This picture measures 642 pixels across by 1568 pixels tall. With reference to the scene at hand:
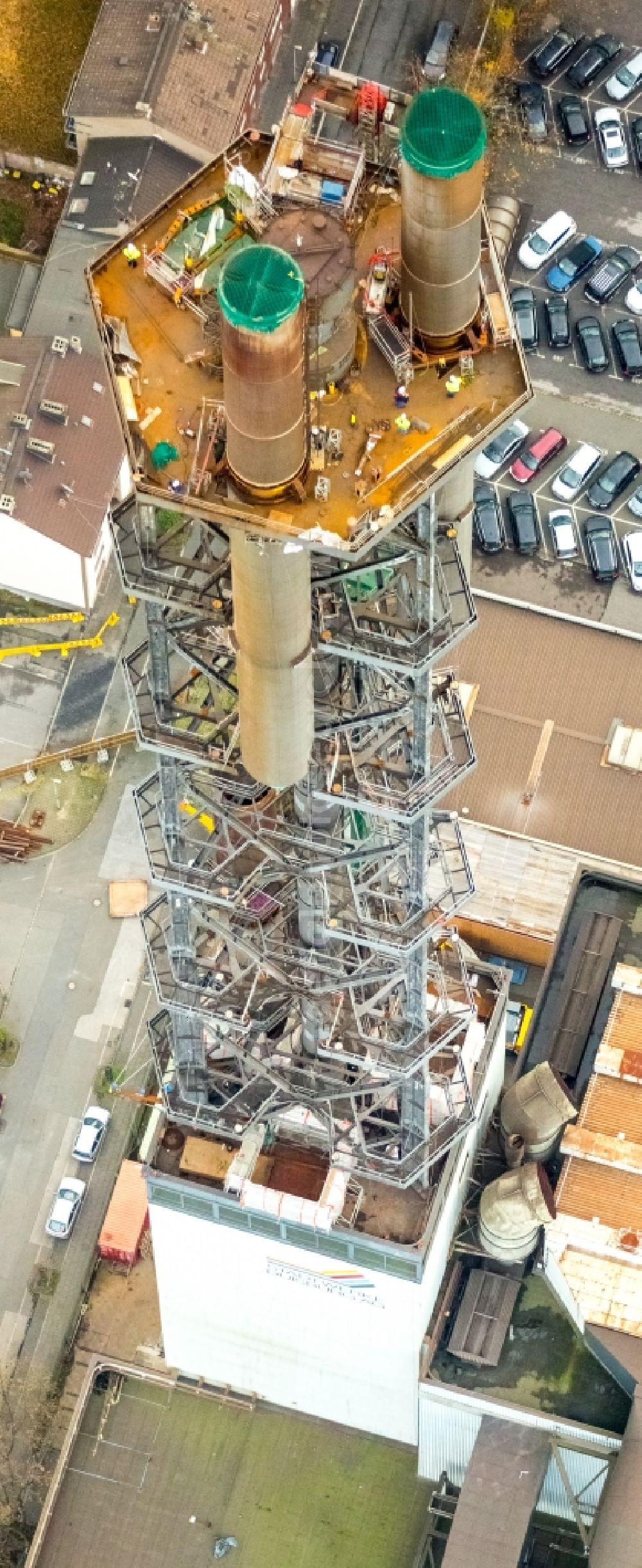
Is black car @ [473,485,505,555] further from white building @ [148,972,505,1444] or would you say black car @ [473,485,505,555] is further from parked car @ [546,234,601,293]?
white building @ [148,972,505,1444]

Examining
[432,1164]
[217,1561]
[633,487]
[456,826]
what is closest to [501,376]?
[456,826]

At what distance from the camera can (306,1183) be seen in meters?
83.8

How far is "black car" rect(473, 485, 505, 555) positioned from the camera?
12100cm

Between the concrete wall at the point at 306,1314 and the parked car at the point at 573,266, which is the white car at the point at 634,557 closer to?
the parked car at the point at 573,266

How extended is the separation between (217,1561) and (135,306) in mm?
62709

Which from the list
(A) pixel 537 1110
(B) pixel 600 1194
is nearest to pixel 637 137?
(A) pixel 537 1110

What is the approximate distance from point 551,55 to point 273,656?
90.8 m

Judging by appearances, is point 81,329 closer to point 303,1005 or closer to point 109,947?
point 109,947

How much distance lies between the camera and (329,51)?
5295 inches

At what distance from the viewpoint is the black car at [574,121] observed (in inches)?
5167

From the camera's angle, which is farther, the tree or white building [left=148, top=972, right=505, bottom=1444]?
the tree

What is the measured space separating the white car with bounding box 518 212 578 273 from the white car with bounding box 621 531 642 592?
1950cm

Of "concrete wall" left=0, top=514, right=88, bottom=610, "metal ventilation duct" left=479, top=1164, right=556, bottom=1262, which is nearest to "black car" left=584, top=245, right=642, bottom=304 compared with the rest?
"concrete wall" left=0, top=514, right=88, bottom=610

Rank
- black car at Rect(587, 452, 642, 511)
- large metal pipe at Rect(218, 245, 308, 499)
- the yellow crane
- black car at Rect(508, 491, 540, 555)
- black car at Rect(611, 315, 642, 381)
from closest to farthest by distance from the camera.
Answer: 1. large metal pipe at Rect(218, 245, 308, 499)
2. the yellow crane
3. black car at Rect(508, 491, 540, 555)
4. black car at Rect(587, 452, 642, 511)
5. black car at Rect(611, 315, 642, 381)
